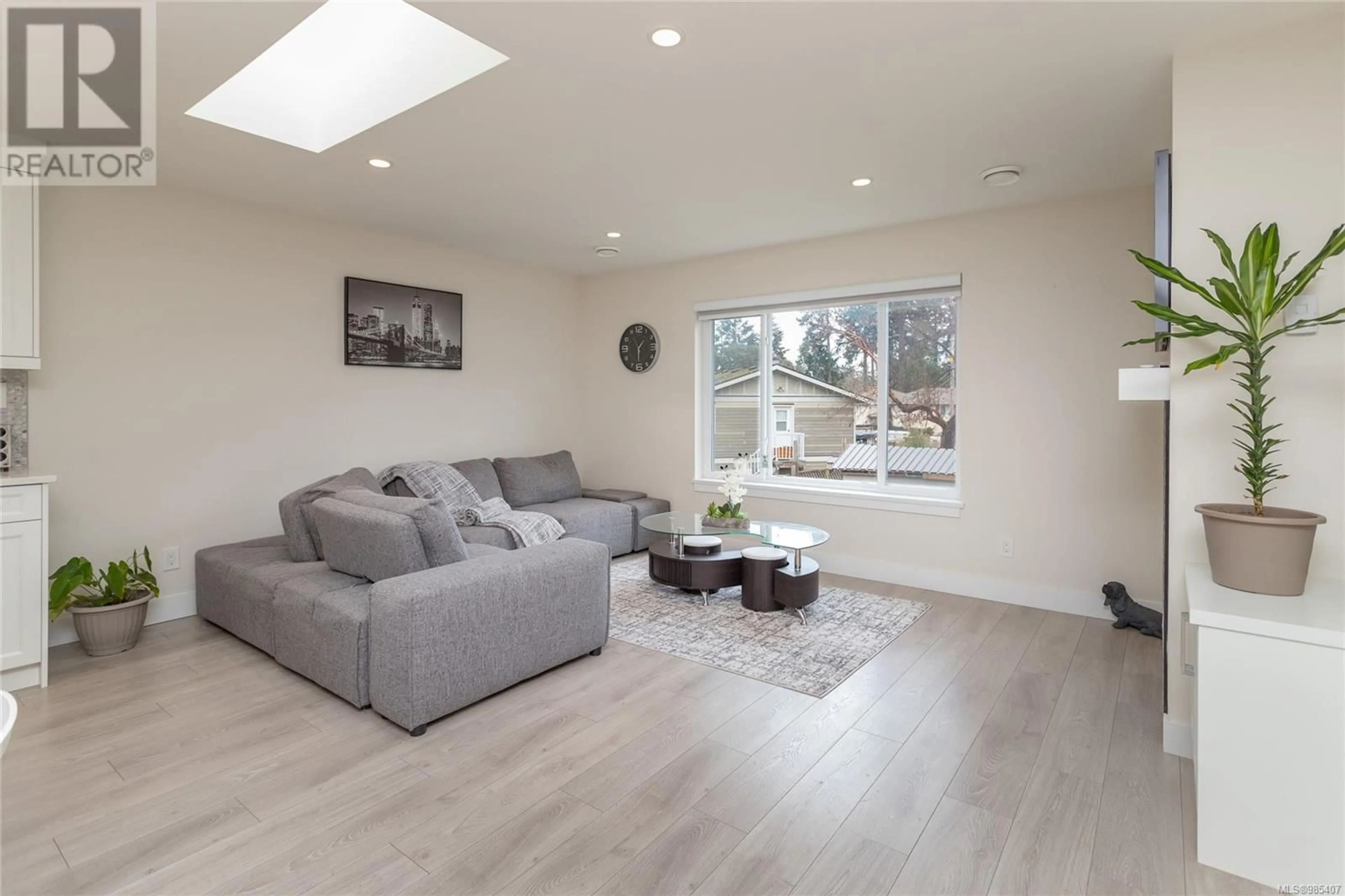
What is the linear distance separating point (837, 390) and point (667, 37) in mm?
3175

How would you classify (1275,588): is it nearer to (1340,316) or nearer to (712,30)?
(1340,316)

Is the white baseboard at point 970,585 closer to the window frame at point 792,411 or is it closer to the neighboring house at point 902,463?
the window frame at point 792,411

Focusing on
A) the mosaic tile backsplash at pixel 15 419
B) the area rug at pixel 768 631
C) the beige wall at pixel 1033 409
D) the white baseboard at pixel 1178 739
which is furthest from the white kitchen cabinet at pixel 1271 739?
the mosaic tile backsplash at pixel 15 419

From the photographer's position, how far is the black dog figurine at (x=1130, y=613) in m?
3.40

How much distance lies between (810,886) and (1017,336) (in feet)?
11.2

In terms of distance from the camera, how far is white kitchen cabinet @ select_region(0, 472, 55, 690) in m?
2.68

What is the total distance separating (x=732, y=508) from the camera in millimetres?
4121

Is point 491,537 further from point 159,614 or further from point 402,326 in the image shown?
point 159,614

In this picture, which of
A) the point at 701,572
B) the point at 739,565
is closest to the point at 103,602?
the point at 701,572

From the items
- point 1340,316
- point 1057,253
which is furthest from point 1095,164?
point 1340,316

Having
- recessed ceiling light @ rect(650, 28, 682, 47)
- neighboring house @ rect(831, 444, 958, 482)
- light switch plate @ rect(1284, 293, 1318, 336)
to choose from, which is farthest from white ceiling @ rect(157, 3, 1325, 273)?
neighboring house @ rect(831, 444, 958, 482)

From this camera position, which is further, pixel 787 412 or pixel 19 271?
pixel 787 412

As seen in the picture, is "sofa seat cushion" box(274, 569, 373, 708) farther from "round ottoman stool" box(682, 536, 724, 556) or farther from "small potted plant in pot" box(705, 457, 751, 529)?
"small potted plant in pot" box(705, 457, 751, 529)

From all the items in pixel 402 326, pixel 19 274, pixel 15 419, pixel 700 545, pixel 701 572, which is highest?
pixel 402 326
